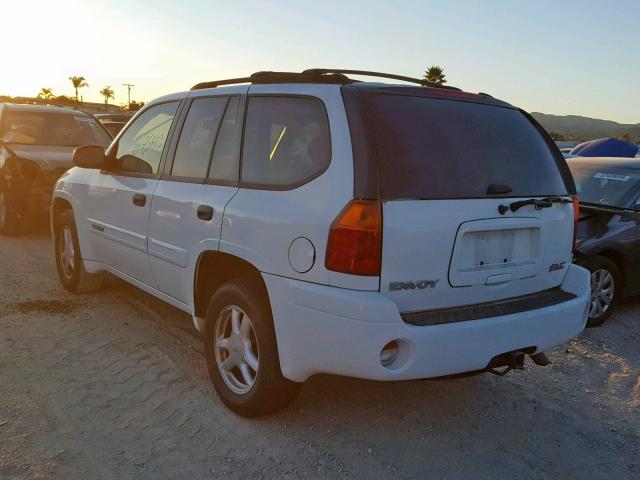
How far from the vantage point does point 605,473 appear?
9.69 feet

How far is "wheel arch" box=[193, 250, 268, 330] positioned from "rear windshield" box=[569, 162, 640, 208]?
4.18m

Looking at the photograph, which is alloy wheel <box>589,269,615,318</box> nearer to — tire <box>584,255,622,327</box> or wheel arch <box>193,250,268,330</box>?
tire <box>584,255,622,327</box>

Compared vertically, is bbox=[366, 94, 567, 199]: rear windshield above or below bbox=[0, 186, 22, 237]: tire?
above

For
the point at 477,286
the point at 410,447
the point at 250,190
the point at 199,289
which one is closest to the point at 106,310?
the point at 199,289

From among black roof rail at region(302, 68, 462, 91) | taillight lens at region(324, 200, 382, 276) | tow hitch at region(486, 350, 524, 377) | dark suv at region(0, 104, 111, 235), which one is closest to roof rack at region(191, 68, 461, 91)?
black roof rail at region(302, 68, 462, 91)

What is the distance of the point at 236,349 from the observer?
3305mm

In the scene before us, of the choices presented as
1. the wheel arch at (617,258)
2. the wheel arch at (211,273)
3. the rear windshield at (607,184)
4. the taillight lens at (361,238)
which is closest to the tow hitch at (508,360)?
the taillight lens at (361,238)

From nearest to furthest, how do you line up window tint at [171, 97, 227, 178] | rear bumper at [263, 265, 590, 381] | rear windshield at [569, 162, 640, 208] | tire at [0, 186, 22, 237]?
rear bumper at [263, 265, 590, 381] < window tint at [171, 97, 227, 178] < rear windshield at [569, 162, 640, 208] < tire at [0, 186, 22, 237]

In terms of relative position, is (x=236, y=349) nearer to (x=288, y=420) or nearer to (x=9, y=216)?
(x=288, y=420)

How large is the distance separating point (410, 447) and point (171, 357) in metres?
1.82

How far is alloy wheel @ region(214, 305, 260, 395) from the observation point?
10.6ft

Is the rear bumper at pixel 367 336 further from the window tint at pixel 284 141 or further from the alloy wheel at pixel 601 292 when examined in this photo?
the alloy wheel at pixel 601 292

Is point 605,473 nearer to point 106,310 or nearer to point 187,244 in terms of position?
point 187,244

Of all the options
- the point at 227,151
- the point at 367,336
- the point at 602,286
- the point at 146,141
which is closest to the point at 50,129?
the point at 146,141
